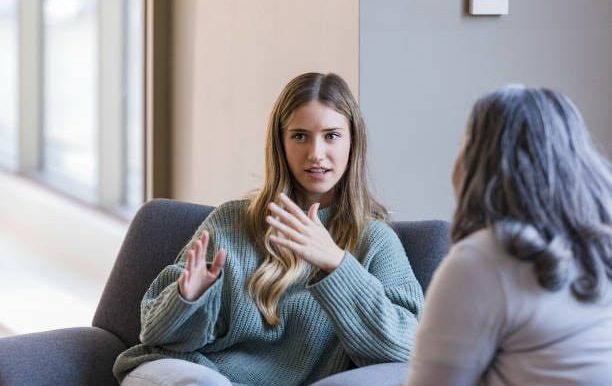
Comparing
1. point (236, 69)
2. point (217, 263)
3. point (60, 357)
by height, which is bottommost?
point (60, 357)

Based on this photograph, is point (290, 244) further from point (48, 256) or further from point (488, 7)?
point (48, 256)

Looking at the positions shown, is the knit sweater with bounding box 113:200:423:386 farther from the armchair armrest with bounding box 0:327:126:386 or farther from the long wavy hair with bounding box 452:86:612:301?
the long wavy hair with bounding box 452:86:612:301

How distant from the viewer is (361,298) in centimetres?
231

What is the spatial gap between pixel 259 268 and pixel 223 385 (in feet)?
0.97

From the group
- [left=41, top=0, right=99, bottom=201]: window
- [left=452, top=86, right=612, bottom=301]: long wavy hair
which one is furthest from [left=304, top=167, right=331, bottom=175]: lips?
[left=41, top=0, right=99, bottom=201]: window

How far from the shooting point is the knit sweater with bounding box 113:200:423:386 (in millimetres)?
2396

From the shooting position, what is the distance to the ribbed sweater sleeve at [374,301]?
2.28 metres

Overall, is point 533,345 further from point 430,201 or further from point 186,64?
point 186,64

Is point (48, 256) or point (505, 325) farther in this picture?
point (48, 256)

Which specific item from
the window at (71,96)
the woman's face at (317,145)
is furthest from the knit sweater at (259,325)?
the window at (71,96)

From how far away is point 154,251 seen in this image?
2.75m

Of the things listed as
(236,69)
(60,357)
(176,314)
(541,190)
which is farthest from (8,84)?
(541,190)

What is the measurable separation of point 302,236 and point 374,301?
250mm

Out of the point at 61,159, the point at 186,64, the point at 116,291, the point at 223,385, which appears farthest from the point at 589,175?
the point at 61,159
